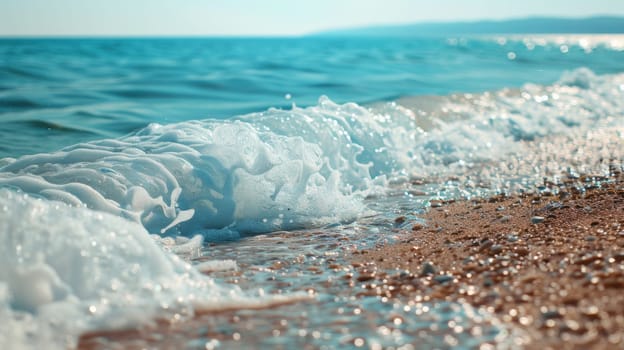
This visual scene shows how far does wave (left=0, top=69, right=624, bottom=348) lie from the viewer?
2.47 metres

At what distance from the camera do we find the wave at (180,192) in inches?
97.4

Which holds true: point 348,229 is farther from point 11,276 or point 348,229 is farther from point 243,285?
point 11,276

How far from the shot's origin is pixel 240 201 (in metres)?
4.22

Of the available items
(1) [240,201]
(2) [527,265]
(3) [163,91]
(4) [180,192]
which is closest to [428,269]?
(2) [527,265]

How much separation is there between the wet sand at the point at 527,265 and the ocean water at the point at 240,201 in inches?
5.8

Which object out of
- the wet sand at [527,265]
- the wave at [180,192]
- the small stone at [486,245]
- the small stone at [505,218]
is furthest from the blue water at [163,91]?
the small stone at [486,245]

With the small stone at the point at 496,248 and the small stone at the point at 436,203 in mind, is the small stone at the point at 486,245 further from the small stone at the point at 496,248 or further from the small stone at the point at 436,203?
the small stone at the point at 436,203

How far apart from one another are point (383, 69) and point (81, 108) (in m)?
10.4

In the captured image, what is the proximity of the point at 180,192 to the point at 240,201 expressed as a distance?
40cm

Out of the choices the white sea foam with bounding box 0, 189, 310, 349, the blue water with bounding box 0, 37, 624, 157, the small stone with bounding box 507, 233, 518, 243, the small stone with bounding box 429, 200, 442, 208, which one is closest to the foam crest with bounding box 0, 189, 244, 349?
the white sea foam with bounding box 0, 189, 310, 349

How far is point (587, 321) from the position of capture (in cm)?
219

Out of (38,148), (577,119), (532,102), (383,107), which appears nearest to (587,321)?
(38,148)

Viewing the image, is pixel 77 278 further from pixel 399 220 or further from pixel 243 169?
pixel 399 220

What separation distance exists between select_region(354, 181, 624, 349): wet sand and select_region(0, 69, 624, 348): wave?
2.33ft
